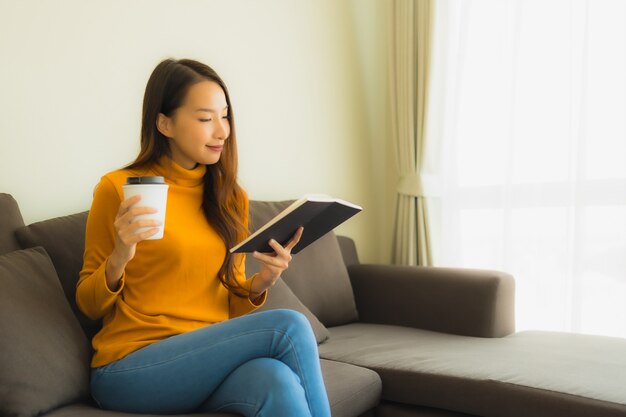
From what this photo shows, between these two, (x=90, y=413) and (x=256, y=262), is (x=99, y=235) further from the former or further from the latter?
(x=256, y=262)

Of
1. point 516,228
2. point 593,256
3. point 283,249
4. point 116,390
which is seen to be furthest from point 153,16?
point 593,256

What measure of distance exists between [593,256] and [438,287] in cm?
66

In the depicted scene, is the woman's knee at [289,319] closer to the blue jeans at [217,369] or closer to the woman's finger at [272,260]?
the blue jeans at [217,369]

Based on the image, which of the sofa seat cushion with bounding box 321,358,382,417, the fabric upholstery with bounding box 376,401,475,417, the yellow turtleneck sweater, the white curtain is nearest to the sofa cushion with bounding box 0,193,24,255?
the yellow turtleneck sweater

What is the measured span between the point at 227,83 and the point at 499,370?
4.87ft

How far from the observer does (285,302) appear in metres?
2.09

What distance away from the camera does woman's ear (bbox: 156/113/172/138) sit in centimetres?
160

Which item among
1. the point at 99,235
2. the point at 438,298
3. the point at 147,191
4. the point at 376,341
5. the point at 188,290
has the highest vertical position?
the point at 147,191

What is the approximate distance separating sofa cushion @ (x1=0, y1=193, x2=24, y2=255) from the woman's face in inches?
17.4

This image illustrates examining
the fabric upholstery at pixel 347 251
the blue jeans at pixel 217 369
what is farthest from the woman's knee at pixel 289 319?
the fabric upholstery at pixel 347 251

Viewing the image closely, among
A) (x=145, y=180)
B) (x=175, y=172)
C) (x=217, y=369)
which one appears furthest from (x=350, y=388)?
(x=145, y=180)

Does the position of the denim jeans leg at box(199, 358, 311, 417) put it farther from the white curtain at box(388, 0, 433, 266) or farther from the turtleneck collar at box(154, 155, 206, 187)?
the white curtain at box(388, 0, 433, 266)

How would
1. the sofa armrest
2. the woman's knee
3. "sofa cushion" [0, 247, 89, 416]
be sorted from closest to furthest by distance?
"sofa cushion" [0, 247, 89, 416] < the woman's knee < the sofa armrest

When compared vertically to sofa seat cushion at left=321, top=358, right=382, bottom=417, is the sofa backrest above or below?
above
